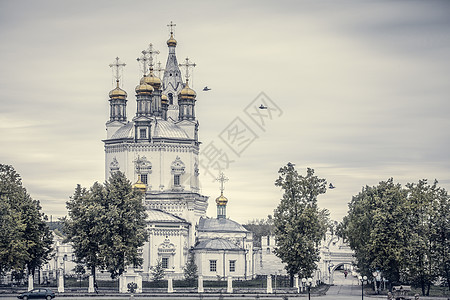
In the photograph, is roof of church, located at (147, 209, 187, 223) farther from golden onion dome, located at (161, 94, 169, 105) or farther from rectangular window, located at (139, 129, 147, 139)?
golden onion dome, located at (161, 94, 169, 105)

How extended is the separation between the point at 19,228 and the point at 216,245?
2779 centimetres

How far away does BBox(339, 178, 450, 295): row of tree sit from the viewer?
62.1 m

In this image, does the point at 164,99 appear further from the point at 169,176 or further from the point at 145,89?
the point at 169,176

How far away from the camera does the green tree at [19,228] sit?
61.0m

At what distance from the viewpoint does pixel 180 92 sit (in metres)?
91.0

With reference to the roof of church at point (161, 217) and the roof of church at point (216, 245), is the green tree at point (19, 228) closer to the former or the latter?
the roof of church at point (161, 217)

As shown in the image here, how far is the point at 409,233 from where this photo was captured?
6381 centimetres

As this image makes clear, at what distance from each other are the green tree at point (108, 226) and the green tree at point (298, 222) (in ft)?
35.1

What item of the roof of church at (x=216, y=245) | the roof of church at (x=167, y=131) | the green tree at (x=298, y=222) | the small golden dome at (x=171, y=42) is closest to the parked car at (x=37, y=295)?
the green tree at (x=298, y=222)

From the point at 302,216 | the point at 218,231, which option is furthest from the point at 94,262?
the point at 218,231

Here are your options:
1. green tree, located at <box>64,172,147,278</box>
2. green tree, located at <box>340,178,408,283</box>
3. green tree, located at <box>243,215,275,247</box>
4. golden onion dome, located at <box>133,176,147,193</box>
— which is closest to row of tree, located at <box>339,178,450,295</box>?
green tree, located at <box>340,178,408,283</box>

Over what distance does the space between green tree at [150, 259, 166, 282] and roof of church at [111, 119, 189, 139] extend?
13.9 metres

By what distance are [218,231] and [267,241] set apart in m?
18.1

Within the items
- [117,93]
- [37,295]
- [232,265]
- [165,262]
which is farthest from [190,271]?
[37,295]
